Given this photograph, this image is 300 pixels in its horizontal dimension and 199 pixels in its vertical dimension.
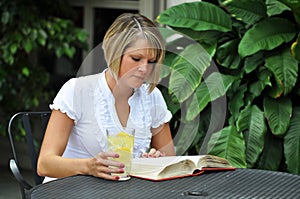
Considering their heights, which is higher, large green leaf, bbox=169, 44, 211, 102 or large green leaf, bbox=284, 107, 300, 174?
large green leaf, bbox=169, 44, 211, 102

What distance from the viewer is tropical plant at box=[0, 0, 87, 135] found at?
4742mm

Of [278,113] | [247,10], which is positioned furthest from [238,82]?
[247,10]

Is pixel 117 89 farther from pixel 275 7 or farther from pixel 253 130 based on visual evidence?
pixel 275 7

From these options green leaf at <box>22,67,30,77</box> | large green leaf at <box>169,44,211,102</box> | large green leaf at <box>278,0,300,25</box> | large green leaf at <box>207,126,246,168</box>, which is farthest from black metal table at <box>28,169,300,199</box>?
green leaf at <box>22,67,30,77</box>

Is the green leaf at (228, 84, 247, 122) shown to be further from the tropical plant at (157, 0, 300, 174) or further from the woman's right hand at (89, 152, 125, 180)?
the woman's right hand at (89, 152, 125, 180)

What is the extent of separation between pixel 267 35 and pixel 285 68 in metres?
0.26

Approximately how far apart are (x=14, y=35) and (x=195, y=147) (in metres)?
1.60

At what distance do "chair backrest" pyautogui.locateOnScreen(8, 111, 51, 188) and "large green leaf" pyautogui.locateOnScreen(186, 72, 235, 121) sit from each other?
36.6 inches

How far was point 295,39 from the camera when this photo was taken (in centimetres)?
416

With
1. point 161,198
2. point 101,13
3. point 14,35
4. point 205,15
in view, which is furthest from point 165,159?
point 101,13

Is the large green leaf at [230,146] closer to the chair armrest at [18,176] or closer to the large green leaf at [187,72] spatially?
the large green leaf at [187,72]

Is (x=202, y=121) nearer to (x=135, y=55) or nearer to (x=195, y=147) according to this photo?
(x=195, y=147)

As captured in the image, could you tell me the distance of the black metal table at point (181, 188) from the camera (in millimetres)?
2184

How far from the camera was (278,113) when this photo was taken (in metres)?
3.88
